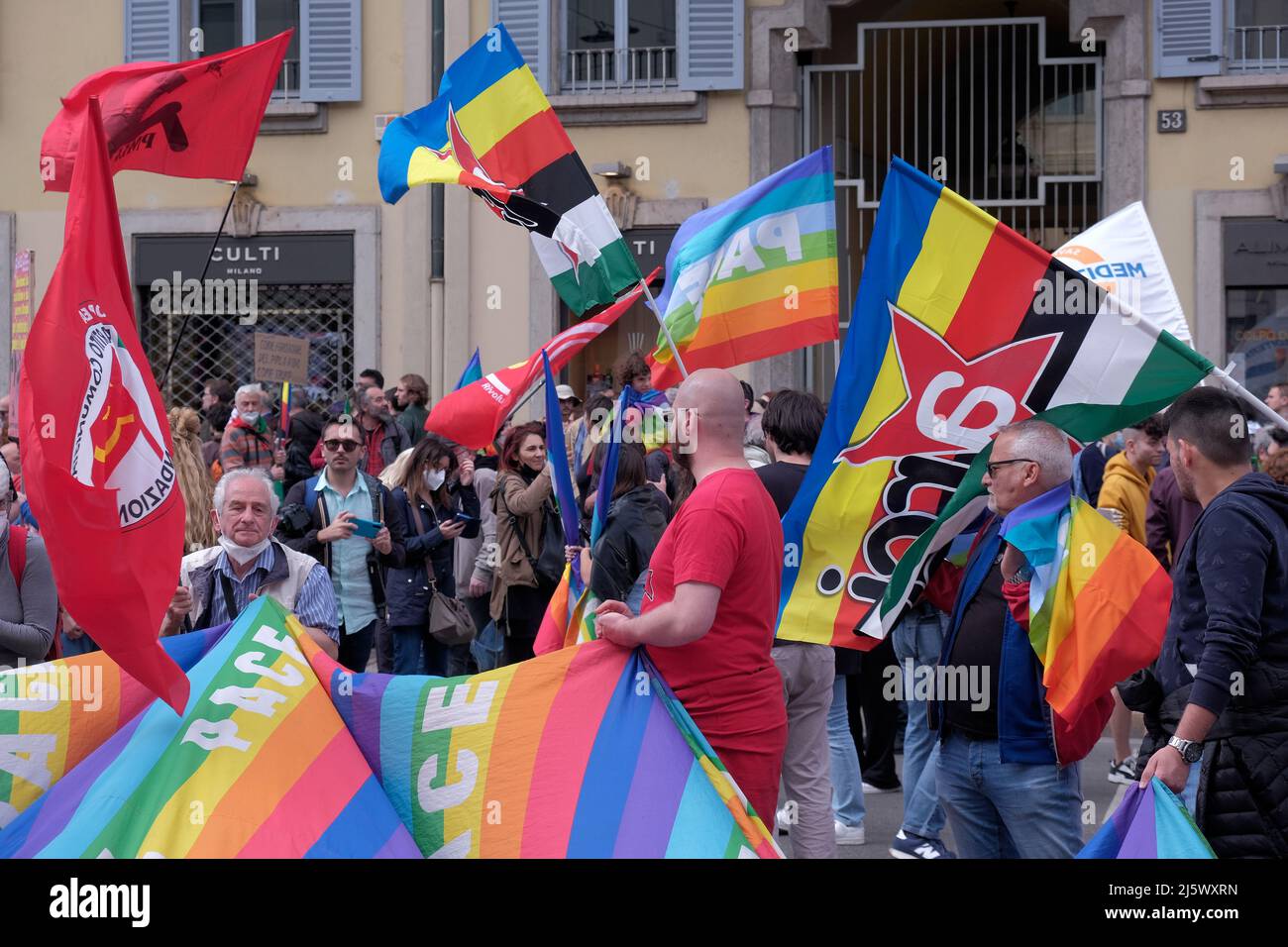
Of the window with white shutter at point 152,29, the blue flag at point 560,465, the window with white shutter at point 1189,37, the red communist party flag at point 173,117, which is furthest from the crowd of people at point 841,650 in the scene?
the window with white shutter at point 152,29

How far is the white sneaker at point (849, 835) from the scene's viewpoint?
6.76 meters

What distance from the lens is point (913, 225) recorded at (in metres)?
4.80

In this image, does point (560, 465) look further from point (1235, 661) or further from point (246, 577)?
point (1235, 661)

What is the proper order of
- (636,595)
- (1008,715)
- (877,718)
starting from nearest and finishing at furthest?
(1008,715) < (636,595) < (877,718)

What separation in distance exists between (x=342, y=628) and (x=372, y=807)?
162 inches

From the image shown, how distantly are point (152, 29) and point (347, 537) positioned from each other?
10.7 meters

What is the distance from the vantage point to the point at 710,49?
50.2 feet

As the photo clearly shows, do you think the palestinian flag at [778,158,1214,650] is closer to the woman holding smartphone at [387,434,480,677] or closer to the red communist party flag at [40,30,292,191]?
the red communist party flag at [40,30,292,191]

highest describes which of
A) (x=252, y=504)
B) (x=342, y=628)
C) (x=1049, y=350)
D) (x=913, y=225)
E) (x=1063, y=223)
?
(x=1063, y=223)

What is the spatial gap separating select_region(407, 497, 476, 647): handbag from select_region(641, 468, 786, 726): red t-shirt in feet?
13.8

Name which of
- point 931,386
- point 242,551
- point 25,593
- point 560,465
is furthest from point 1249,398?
point 25,593

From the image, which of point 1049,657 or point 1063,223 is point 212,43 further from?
point 1049,657
